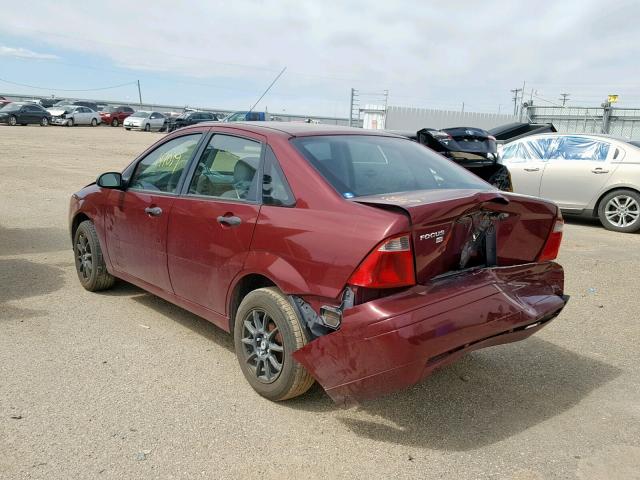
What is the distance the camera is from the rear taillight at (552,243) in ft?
11.8

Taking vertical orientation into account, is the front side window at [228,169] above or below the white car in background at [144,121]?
above

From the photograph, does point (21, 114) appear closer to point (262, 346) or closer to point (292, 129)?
point (292, 129)

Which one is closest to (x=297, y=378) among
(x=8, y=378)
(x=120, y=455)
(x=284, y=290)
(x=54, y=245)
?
(x=284, y=290)

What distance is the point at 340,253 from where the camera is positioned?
2.88 meters

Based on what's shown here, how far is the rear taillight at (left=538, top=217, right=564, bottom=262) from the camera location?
3.59 metres

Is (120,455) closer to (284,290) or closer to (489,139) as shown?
(284,290)

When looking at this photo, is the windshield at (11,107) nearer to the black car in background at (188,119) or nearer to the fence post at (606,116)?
the black car in background at (188,119)

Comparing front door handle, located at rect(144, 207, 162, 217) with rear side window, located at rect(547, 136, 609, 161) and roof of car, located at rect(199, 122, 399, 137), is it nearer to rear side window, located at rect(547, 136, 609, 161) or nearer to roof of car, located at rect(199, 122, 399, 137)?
roof of car, located at rect(199, 122, 399, 137)

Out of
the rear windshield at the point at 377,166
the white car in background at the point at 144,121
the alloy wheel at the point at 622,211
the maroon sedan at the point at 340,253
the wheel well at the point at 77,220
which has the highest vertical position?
the rear windshield at the point at 377,166

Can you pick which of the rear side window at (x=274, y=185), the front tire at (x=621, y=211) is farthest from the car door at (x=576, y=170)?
the rear side window at (x=274, y=185)

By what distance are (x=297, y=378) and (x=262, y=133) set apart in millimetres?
1588

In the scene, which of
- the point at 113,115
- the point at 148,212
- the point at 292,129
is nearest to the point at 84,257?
the point at 148,212

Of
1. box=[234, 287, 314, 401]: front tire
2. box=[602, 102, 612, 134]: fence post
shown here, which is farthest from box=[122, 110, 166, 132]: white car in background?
box=[234, 287, 314, 401]: front tire

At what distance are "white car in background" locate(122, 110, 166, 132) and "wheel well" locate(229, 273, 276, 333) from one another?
127ft
